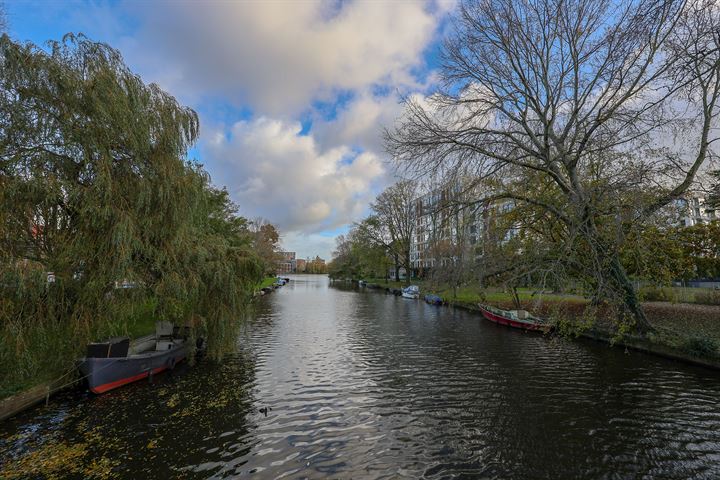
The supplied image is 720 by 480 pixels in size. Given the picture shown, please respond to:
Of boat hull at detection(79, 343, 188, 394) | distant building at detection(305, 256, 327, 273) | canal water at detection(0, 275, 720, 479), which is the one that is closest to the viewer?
canal water at detection(0, 275, 720, 479)

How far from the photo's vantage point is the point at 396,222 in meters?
56.0

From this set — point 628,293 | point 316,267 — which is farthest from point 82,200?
point 316,267

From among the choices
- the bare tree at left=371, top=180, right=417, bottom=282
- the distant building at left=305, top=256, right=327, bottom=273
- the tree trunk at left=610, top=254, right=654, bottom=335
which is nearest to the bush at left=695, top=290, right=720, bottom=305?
the tree trunk at left=610, top=254, right=654, bottom=335

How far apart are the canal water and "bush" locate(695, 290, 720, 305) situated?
335 inches

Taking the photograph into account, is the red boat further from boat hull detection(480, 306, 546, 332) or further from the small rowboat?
the small rowboat

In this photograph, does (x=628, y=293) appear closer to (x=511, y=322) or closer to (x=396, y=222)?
(x=511, y=322)

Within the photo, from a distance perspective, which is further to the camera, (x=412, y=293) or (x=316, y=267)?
(x=316, y=267)

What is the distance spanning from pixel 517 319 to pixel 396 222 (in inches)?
1411

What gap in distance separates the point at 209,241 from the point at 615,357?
639 inches

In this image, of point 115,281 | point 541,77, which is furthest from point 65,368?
point 541,77

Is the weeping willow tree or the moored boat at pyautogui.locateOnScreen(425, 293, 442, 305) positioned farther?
the moored boat at pyautogui.locateOnScreen(425, 293, 442, 305)

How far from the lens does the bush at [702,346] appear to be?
12198 millimetres

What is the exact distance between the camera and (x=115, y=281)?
335 inches

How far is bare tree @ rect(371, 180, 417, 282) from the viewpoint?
51.2 m
